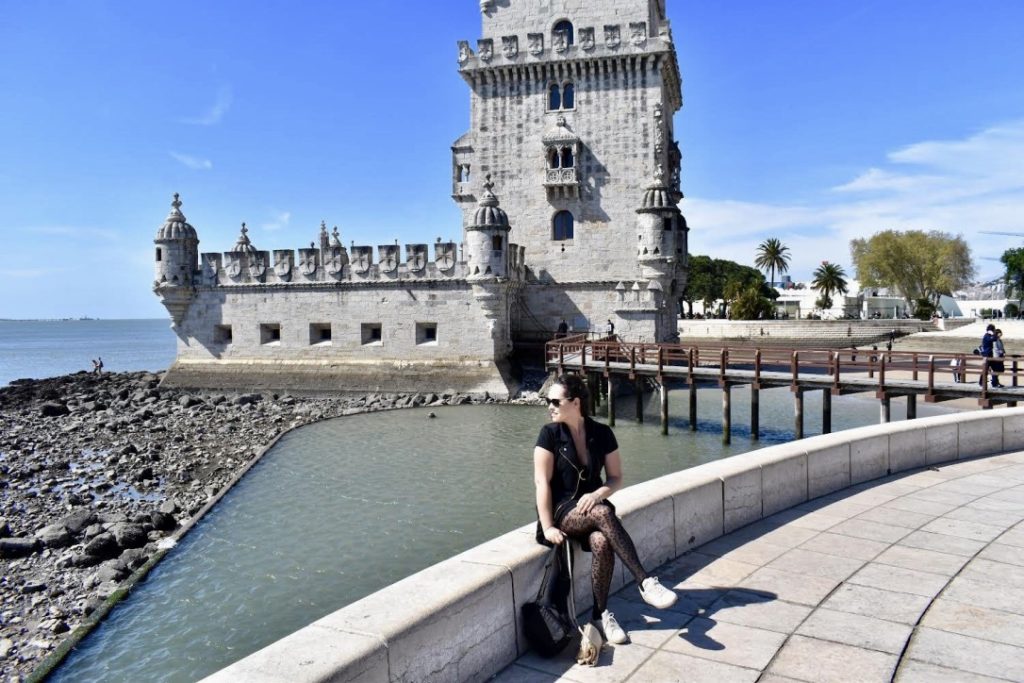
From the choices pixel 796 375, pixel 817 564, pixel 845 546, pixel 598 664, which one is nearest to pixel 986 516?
pixel 845 546

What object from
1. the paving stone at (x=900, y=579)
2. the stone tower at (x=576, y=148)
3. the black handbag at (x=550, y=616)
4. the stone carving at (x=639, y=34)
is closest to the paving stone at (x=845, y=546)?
the paving stone at (x=900, y=579)

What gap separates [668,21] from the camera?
29.9m

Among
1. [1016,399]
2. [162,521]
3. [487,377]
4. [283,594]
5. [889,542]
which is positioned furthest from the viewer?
[487,377]

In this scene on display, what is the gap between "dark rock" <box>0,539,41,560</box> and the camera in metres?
11.4

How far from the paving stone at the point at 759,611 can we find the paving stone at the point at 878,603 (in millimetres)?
251

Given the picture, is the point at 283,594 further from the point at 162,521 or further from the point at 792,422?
the point at 792,422

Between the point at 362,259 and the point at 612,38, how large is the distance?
43.1ft

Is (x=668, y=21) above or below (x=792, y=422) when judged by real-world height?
above

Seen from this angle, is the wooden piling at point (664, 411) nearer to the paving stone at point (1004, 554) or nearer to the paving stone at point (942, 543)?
the paving stone at point (942, 543)

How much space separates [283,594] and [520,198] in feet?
75.5

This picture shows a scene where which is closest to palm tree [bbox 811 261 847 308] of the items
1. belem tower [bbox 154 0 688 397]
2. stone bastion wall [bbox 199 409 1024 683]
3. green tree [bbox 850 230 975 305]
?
green tree [bbox 850 230 975 305]

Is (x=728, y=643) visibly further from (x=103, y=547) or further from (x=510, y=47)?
(x=510, y=47)

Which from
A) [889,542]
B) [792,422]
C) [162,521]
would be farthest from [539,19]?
[889,542]

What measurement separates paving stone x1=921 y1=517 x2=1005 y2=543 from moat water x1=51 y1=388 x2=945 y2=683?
674cm
